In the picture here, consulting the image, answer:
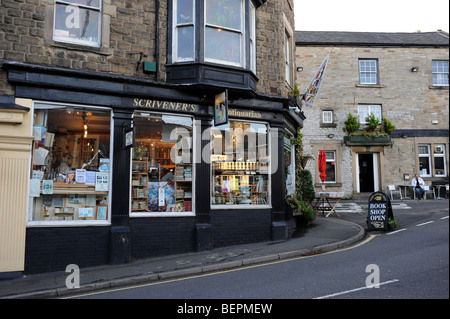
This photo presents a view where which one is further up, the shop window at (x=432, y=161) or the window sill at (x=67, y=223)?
the shop window at (x=432, y=161)

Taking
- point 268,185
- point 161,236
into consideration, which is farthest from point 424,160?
point 161,236

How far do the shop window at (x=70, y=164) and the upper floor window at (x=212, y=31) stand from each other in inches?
111

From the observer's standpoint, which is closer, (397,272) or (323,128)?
(397,272)

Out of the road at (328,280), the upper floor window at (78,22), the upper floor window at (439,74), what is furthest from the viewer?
the upper floor window at (439,74)

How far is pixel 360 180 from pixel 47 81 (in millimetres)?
21420

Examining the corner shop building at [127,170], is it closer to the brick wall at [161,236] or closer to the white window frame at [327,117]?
the brick wall at [161,236]

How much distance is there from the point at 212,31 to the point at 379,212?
7701 mm

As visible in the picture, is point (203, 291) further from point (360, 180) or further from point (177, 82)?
point (360, 180)

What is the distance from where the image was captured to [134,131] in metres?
8.90

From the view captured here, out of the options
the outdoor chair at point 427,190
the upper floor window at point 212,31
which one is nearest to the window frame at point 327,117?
the outdoor chair at point 427,190

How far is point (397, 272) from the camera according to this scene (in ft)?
22.3

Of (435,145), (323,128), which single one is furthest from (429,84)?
(323,128)

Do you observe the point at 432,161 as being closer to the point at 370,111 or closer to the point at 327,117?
the point at 370,111

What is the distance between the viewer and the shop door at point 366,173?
25422 millimetres
